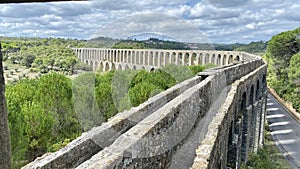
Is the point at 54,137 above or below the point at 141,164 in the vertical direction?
below

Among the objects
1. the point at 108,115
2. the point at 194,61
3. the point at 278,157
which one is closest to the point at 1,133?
the point at 108,115

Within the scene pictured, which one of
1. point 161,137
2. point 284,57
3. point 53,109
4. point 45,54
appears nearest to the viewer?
point 161,137

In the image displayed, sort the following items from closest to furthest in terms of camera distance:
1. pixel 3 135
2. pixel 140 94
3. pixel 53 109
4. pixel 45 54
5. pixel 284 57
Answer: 1. pixel 3 135
2. pixel 140 94
3. pixel 53 109
4. pixel 284 57
5. pixel 45 54

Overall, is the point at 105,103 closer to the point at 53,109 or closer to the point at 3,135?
the point at 53,109

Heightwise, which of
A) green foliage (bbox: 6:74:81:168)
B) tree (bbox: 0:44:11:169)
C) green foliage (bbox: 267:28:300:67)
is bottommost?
green foliage (bbox: 6:74:81:168)

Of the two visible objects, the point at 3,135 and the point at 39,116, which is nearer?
the point at 3,135

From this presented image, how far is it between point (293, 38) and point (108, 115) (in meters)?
22.5

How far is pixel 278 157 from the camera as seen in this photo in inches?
684

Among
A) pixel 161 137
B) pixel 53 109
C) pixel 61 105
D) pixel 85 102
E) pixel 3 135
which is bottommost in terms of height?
pixel 53 109

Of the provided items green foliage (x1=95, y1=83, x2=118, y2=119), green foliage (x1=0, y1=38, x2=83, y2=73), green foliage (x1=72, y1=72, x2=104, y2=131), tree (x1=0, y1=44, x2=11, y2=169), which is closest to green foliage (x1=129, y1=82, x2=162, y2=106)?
green foliage (x1=95, y1=83, x2=118, y2=119)

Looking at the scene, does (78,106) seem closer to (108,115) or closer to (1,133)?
(108,115)

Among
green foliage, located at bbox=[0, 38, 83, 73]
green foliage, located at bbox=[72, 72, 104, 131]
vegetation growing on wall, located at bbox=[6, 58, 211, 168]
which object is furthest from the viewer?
green foliage, located at bbox=[0, 38, 83, 73]

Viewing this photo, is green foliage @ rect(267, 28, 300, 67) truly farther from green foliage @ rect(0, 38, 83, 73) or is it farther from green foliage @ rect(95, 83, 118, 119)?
green foliage @ rect(95, 83, 118, 119)

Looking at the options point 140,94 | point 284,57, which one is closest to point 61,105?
point 140,94
